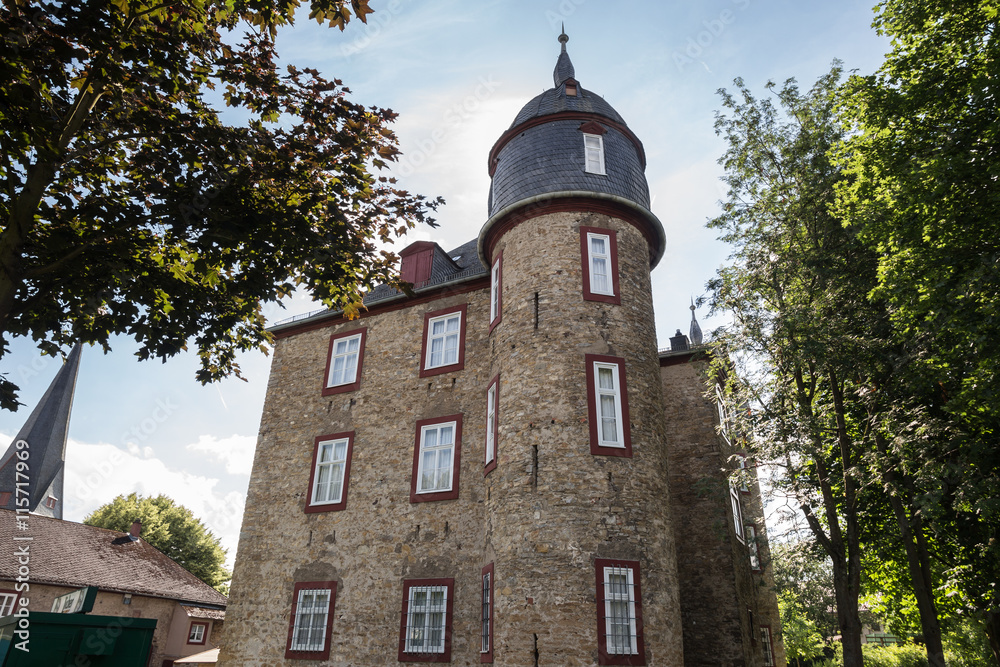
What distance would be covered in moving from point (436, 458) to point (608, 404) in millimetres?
5220

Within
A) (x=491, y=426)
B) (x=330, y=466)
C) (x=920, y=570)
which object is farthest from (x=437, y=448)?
(x=920, y=570)

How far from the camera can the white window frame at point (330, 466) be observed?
58.0 ft

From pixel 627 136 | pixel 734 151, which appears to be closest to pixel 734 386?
pixel 734 151

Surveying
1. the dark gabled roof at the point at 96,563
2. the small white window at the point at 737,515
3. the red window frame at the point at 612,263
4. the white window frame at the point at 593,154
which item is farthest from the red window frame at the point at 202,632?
the white window frame at the point at 593,154

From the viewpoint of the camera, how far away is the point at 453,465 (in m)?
16.2

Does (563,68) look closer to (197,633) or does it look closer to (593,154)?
(593,154)

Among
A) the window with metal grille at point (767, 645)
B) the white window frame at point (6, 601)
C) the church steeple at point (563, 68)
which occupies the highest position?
the church steeple at point (563, 68)

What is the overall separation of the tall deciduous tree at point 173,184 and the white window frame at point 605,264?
605 cm

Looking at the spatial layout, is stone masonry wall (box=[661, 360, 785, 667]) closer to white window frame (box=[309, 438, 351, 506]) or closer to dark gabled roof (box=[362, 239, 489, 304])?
dark gabled roof (box=[362, 239, 489, 304])

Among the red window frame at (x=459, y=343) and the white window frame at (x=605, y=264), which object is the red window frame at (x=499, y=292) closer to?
the red window frame at (x=459, y=343)

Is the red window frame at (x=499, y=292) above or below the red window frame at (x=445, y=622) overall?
above

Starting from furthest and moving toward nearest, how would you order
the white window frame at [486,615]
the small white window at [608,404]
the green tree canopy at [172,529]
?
1. the green tree canopy at [172,529]
2. the small white window at [608,404]
3. the white window frame at [486,615]

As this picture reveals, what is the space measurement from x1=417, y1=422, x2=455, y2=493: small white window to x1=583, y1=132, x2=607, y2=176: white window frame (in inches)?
297

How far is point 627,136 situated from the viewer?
1748cm
